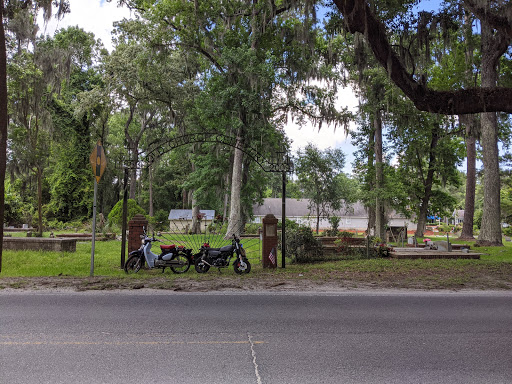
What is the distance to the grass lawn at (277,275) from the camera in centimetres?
895

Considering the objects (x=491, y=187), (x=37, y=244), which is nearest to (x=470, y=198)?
(x=491, y=187)

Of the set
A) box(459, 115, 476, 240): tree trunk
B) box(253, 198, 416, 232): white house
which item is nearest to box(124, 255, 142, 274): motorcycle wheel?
box(459, 115, 476, 240): tree trunk

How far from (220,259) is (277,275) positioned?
5.24 feet

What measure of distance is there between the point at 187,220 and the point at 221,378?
34.5 meters

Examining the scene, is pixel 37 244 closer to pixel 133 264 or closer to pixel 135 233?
pixel 135 233

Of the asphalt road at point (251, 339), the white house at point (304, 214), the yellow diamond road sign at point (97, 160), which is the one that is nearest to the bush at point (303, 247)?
the asphalt road at point (251, 339)

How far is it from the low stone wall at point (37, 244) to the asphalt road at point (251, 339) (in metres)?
7.31

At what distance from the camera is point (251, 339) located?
16.0 ft

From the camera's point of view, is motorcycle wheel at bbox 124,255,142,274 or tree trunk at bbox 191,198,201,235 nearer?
motorcycle wheel at bbox 124,255,142,274

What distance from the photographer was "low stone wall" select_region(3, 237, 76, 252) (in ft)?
47.1

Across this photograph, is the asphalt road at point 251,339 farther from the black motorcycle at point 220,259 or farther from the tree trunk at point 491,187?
the tree trunk at point 491,187

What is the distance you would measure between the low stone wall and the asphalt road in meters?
7.31

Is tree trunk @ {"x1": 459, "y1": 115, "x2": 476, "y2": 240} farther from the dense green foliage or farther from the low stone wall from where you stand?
the low stone wall

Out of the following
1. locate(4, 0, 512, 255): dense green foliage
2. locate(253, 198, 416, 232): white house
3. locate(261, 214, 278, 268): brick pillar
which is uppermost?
locate(4, 0, 512, 255): dense green foliage
